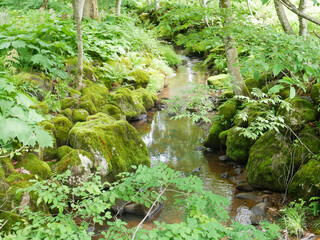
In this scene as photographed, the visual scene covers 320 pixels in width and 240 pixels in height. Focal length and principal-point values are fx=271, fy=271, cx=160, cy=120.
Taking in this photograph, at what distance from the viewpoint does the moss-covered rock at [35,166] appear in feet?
13.9

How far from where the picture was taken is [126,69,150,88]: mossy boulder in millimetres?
10679

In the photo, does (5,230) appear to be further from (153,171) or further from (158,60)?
(158,60)

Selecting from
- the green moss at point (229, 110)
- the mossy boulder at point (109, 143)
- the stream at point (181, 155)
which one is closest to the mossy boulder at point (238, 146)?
the stream at point (181, 155)

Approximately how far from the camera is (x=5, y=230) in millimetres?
3189

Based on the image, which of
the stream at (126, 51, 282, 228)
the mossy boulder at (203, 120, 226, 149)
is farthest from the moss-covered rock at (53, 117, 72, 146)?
the mossy boulder at (203, 120, 226, 149)

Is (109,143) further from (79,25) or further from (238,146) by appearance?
(238,146)

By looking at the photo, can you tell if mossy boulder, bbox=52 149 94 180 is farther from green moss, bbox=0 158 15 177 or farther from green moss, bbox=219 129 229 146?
green moss, bbox=219 129 229 146

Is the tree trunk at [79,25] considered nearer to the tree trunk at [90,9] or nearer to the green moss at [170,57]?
the tree trunk at [90,9]

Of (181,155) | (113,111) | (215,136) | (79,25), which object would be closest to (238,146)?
(215,136)

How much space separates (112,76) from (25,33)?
3173 millimetres

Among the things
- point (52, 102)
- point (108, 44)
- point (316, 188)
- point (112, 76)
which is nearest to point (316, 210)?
point (316, 188)

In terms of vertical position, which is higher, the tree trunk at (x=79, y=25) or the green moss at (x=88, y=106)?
the tree trunk at (x=79, y=25)

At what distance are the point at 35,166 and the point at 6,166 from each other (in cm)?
44

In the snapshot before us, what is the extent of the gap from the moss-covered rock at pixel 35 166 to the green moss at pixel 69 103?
238 cm
